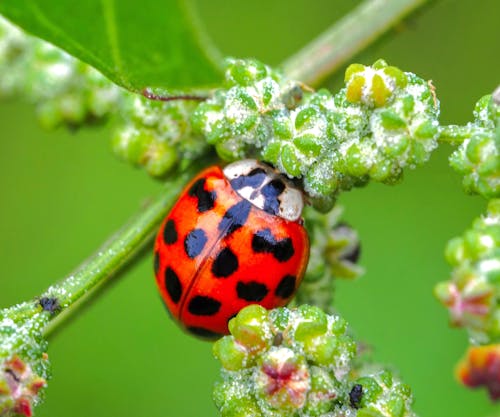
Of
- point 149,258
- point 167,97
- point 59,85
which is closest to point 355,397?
point 167,97

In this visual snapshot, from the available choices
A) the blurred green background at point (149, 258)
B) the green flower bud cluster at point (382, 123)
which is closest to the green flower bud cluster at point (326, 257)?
the green flower bud cluster at point (382, 123)

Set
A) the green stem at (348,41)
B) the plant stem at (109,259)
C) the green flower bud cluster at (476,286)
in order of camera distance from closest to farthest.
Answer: the green flower bud cluster at (476,286) → the plant stem at (109,259) → the green stem at (348,41)

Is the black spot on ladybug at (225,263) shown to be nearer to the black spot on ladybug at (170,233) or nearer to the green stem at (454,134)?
the black spot on ladybug at (170,233)

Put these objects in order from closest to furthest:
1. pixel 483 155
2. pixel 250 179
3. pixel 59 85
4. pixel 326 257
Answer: pixel 483 155
pixel 250 179
pixel 326 257
pixel 59 85

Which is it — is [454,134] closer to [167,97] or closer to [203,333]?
[167,97]

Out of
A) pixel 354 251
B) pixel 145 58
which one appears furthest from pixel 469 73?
pixel 145 58

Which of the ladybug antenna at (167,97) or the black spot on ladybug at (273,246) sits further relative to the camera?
the black spot on ladybug at (273,246)

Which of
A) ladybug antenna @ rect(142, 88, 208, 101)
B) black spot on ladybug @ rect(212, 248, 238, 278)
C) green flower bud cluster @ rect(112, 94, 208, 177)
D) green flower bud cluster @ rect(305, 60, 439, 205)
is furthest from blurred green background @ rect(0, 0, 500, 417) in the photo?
green flower bud cluster @ rect(305, 60, 439, 205)
